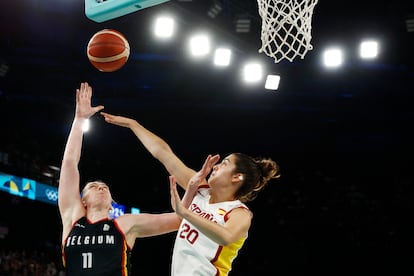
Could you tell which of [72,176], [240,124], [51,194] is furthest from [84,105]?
[240,124]

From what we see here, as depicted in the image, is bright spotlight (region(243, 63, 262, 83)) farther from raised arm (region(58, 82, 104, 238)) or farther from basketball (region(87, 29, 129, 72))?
raised arm (region(58, 82, 104, 238))

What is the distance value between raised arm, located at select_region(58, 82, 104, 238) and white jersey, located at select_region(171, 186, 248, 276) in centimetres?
72

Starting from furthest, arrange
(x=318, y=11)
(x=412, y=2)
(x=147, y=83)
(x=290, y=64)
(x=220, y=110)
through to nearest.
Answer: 1. (x=220, y=110)
2. (x=147, y=83)
3. (x=290, y=64)
4. (x=318, y=11)
5. (x=412, y=2)

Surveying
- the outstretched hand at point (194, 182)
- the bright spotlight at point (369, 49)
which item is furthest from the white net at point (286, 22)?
the bright spotlight at point (369, 49)

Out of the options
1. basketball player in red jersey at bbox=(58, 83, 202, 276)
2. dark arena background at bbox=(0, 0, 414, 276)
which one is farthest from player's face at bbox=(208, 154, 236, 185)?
dark arena background at bbox=(0, 0, 414, 276)

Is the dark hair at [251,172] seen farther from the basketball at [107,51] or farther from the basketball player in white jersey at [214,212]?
the basketball at [107,51]

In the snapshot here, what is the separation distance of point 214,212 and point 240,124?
11692 millimetres

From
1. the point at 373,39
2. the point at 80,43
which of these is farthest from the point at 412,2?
the point at 80,43

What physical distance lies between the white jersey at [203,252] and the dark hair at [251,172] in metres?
0.21

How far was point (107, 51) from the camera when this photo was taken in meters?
4.68

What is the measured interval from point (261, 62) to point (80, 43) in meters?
3.50

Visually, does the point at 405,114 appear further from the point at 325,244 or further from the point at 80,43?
the point at 80,43

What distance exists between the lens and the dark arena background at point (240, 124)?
10188 mm

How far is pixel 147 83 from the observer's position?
1330cm
